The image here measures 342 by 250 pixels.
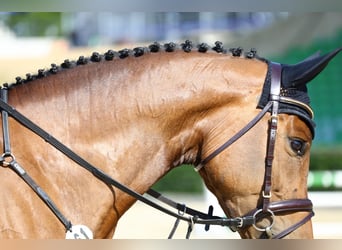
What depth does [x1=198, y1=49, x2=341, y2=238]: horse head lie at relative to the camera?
2775 mm

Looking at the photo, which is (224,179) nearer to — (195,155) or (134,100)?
(195,155)

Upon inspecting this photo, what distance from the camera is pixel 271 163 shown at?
276 centimetres

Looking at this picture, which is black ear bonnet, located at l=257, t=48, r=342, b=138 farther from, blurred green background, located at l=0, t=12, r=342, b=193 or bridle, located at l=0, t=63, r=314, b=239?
blurred green background, located at l=0, t=12, r=342, b=193

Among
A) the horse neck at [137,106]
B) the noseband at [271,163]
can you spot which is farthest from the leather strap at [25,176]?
the noseband at [271,163]

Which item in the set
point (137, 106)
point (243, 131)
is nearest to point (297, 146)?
point (243, 131)

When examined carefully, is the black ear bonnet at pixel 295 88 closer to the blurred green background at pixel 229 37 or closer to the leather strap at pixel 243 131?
the leather strap at pixel 243 131

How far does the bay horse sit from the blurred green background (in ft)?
12.3

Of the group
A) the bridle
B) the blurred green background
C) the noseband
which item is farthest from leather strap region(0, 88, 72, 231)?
the blurred green background

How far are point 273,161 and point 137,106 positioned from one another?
630 mm

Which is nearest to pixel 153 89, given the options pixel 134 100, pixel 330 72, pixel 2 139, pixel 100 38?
pixel 134 100

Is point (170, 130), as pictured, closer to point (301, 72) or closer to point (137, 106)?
point (137, 106)

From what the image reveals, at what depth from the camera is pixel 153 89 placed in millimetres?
2828

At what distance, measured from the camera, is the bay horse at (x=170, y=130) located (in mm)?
2709

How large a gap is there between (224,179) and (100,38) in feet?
107
